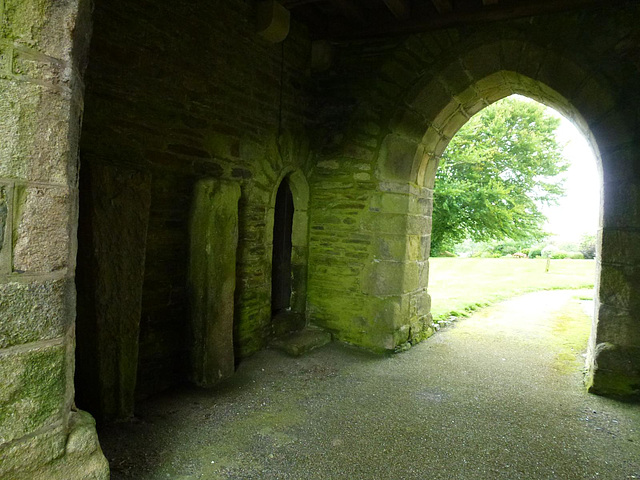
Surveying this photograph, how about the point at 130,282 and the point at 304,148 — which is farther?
the point at 304,148

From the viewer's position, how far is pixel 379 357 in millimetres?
4590

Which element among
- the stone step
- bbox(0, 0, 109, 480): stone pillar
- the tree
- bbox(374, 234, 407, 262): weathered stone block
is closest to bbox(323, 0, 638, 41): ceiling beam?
bbox(374, 234, 407, 262): weathered stone block

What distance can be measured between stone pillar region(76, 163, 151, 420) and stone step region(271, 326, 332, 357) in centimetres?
183

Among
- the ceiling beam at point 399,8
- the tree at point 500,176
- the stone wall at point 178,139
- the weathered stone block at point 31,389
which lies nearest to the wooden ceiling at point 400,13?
the ceiling beam at point 399,8

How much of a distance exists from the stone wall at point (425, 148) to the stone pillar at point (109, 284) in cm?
253

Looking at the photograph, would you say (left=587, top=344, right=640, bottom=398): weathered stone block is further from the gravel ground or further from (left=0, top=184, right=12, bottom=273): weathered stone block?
(left=0, top=184, right=12, bottom=273): weathered stone block

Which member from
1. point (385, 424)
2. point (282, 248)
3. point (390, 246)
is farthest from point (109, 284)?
point (390, 246)

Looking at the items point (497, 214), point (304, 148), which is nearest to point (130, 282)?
point (304, 148)

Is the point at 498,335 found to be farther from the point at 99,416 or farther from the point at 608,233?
the point at 99,416

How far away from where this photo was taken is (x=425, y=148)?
4941mm

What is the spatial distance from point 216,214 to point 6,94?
215cm

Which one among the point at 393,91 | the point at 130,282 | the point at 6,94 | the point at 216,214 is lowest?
the point at 130,282

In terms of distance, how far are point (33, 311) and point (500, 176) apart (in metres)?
14.4

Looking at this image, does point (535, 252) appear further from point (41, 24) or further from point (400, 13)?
point (41, 24)
